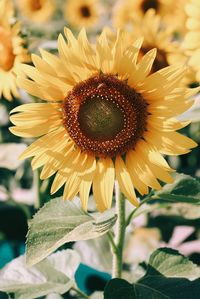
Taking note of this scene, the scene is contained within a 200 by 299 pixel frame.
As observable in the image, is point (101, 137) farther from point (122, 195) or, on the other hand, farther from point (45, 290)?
point (45, 290)

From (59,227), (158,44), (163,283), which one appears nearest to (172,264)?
(163,283)

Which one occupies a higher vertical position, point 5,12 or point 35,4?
point 5,12

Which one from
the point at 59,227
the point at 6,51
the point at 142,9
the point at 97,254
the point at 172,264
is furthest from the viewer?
the point at 142,9

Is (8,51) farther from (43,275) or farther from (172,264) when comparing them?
(172,264)

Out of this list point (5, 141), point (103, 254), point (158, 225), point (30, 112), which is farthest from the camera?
point (5, 141)

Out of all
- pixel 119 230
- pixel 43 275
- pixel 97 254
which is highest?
pixel 119 230

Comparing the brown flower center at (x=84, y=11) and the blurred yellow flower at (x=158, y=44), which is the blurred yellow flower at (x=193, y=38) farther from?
the brown flower center at (x=84, y=11)

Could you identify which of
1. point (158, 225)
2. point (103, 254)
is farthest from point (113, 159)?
point (158, 225)
